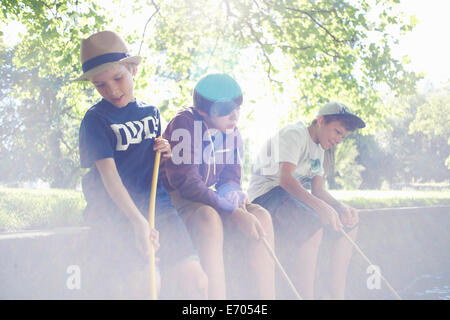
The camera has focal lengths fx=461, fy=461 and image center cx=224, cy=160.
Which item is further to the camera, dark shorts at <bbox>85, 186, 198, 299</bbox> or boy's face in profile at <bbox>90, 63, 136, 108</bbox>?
boy's face in profile at <bbox>90, 63, 136, 108</bbox>

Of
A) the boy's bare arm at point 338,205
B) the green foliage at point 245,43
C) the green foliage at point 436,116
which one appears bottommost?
the boy's bare arm at point 338,205

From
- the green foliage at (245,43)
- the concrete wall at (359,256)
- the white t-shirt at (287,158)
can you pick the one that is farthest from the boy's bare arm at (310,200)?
the green foliage at (245,43)

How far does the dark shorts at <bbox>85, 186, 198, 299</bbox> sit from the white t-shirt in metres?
1.23

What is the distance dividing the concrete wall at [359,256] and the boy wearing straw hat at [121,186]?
627mm

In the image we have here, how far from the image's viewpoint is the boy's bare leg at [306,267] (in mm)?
3182

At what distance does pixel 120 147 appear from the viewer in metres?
2.52

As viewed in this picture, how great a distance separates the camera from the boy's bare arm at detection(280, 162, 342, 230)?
11.0 ft

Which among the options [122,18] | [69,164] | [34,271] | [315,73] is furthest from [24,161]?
[34,271]

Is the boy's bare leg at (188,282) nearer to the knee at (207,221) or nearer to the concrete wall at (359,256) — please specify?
the knee at (207,221)

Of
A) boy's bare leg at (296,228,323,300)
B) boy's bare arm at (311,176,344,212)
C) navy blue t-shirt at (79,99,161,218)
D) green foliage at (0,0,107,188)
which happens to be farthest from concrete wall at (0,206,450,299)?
green foliage at (0,0,107,188)

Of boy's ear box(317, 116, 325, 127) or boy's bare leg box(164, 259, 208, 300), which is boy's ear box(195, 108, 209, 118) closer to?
boy's bare leg box(164, 259, 208, 300)

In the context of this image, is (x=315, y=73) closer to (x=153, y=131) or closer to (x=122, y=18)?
(x=122, y=18)

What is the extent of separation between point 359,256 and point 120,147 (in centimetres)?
347

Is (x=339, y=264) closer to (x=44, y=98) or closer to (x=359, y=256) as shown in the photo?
(x=359, y=256)
